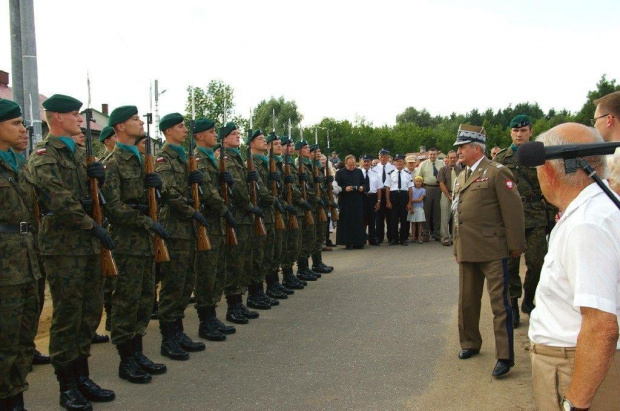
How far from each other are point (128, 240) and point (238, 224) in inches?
94.7

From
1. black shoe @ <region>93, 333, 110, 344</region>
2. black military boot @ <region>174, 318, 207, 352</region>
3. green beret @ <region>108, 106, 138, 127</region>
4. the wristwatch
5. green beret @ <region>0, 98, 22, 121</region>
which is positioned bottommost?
black shoe @ <region>93, 333, 110, 344</region>

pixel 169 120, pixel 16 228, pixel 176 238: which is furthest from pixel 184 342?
pixel 16 228

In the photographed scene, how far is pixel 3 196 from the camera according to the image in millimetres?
4301

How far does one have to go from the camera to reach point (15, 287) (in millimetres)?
4246

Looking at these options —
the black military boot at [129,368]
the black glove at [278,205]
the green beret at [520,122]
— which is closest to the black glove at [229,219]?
the black glove at [278,205]

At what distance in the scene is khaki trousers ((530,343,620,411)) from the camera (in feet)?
7.51

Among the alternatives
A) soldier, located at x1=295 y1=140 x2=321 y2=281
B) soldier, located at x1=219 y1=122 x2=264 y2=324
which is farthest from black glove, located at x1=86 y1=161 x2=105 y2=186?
soldier, located at x1=295 y1=140 x2=321 y2=281

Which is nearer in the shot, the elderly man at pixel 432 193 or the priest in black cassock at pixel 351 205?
the priest in black cassock at pixel 351 205

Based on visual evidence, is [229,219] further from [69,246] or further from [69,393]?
[69,393]

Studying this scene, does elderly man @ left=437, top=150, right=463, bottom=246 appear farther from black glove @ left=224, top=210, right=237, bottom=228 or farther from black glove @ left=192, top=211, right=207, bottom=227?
black glove @ left=192, top=211, right=207, bottom=227

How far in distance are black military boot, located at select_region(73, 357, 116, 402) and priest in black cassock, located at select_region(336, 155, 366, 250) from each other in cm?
973

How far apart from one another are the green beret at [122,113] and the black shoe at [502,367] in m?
3.84

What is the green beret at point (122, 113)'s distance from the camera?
559cm

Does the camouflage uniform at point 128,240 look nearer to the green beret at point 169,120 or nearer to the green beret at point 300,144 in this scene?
the green beret at point 169,120
